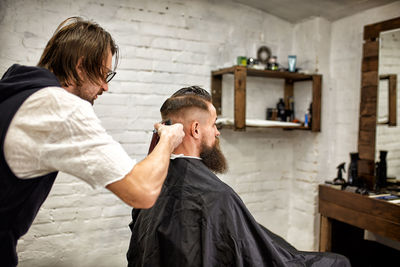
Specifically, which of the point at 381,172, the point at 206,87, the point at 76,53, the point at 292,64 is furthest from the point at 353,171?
the point at 76,53

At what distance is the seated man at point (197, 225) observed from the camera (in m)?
1.40

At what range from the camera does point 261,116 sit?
3.24 m

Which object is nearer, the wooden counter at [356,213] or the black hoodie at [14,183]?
the black hoodie at [14,183]

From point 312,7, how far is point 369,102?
3.25 feet

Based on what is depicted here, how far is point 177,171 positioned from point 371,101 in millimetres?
2012

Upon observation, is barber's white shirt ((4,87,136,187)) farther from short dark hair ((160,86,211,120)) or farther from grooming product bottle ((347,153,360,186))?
grooming product bottle ((347,153,360,186))

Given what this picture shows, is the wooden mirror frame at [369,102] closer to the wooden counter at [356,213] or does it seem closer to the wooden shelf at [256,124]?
the wooden counter at [356,213]

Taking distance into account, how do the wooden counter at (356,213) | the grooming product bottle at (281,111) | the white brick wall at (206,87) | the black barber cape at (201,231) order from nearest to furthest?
1. the black barber cape at (201,231)
2. the wooden counter at (356,213)
3. the white brick wall at (206,87)
4. the grooming product bottle at (281,111)

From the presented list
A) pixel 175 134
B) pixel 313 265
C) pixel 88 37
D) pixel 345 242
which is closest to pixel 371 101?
pixel 345 242

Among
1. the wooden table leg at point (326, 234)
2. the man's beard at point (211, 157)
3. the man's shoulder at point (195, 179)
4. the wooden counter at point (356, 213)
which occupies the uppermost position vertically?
the man's beard at point (211, 157)

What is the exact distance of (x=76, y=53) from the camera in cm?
119

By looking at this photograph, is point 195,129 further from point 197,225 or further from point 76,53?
point 76,53

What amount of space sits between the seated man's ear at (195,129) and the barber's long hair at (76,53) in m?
0.56

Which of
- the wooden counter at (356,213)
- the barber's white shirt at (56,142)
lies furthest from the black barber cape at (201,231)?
the wooden counter at (356,213)
